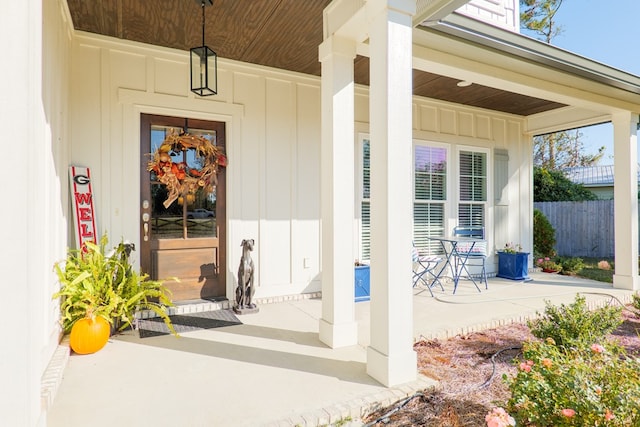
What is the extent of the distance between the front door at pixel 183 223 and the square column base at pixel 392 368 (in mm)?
2381

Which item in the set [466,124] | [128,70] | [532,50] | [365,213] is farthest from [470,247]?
[128,70]

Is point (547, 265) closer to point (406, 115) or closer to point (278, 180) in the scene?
point (278, 180)

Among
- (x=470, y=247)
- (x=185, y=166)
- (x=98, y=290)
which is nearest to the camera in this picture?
(x=98, y=290)

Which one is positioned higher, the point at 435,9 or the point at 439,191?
the point at 435,9

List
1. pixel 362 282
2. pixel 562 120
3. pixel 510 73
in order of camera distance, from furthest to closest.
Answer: pixel 562 120 → pixel 362 282 → pixel 510 73

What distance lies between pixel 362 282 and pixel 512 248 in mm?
3326

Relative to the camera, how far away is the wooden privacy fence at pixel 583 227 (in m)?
9.28

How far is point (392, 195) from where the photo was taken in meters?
2.36

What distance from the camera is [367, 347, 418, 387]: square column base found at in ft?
7.55

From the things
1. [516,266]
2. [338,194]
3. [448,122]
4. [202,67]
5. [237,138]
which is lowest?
[516,266]

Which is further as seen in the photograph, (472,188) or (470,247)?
(472,188)

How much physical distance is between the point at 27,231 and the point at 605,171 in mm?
19644

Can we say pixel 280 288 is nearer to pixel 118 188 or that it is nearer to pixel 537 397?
pixel 118 188

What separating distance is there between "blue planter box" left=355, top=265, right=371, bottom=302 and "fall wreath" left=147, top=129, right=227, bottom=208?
2.04 meters
